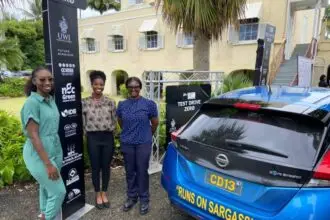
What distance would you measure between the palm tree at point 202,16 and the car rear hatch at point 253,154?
464 cm

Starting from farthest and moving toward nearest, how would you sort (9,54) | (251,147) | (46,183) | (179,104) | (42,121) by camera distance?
(9,54) → (179,104) → (46,183) → (42,121) → (251,147)

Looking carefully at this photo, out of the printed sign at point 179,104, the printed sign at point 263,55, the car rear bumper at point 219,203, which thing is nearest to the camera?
the car rear bumper at point 219,203

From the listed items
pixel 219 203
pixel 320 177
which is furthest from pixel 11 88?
pixel 320 177

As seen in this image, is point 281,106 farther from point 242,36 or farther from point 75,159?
point 242,36

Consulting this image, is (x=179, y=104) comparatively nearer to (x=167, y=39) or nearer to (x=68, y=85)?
(x=68, y=85)

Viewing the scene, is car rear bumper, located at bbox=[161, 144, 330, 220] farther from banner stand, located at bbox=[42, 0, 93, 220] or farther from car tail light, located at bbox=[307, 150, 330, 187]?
banner stand, located at bbox=[42, 0, 93, 220]

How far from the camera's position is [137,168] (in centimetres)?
323

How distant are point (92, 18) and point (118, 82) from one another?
196 inches

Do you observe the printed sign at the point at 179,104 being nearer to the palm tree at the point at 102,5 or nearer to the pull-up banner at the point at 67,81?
the pull-up banner at the point at 67,81

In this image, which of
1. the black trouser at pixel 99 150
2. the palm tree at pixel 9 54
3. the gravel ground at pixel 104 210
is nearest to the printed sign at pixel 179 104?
the gravel ground at pixel 104 210

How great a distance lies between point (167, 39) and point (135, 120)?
14178 millimetres

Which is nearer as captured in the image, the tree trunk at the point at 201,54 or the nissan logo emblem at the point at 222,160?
the nissan logo emblem at the point at 222,160

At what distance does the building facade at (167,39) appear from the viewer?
12.9 metres

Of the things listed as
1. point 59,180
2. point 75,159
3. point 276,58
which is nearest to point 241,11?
point 276,58
